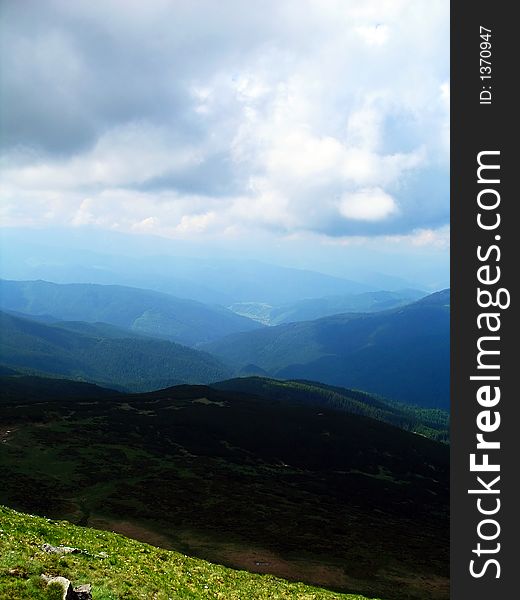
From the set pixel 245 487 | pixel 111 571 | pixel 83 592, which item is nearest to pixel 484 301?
pixel 83 592

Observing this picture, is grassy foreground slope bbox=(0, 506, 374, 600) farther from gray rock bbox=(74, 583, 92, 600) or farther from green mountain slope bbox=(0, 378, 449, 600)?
green mountain slope bbox=(0, 378, 449, 600)

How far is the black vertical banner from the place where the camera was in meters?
19.1

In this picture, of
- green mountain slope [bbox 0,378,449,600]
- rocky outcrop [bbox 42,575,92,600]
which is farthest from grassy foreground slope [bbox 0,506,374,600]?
green mountain slope [bbox 0,378,449,600]

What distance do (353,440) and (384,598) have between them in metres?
121

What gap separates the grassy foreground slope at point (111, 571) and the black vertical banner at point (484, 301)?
13916 millimetres

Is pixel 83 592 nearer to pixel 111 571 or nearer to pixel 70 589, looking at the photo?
pixel 70 589

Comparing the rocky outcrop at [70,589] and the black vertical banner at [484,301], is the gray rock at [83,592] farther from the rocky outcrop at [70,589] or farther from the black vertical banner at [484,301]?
the black vertical banner at [484,301]

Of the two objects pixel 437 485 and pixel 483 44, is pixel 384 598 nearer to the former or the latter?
pixel 483 44

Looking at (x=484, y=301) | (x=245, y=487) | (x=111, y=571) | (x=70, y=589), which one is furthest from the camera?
(x=245, y=487)

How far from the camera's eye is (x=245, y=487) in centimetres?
8162

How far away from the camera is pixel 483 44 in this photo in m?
21.0

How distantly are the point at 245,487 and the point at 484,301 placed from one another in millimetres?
72346

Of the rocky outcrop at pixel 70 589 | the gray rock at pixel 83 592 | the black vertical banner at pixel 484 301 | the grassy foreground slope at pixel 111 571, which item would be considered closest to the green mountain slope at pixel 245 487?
the grassy foreground slope at pixel 111 571

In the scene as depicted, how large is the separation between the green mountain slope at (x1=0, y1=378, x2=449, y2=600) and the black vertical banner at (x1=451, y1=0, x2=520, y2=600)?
90.3 feet
